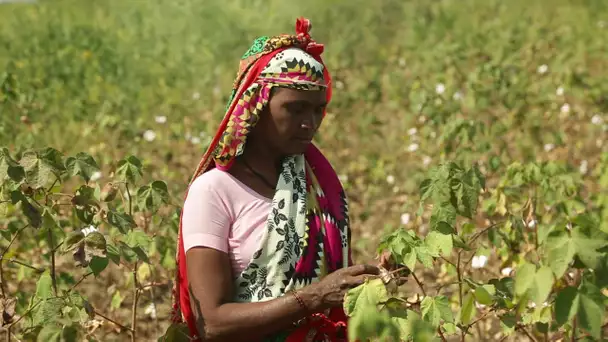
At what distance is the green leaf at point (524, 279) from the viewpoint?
63.4 inches

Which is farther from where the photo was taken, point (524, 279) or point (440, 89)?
point (440, 89)

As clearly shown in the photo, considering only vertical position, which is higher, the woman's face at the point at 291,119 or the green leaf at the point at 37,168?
the woman's face at the point at 291,119

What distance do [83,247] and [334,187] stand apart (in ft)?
2.25

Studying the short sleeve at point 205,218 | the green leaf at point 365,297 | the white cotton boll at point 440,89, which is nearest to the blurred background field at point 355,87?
the white cotton boll at point 440,89

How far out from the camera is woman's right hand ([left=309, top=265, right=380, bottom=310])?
2.03 meters

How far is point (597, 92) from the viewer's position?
6.41 m

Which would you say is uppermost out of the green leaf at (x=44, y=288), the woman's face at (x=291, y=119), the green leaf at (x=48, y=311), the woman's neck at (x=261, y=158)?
the woman's face at (x=291, y=119)

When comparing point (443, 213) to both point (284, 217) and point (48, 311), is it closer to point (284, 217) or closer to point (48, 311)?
point (284, 217)

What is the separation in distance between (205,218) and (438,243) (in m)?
0.54

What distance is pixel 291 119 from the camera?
7.48 ft

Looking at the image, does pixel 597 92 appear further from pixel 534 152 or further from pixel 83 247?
pixel 83 247

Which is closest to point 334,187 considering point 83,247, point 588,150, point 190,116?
point 83,247

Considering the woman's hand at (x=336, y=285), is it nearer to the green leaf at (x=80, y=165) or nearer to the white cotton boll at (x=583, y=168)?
the green leaf at (x=80, y=165)

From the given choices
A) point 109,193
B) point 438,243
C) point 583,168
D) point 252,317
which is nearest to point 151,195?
point 109,193
